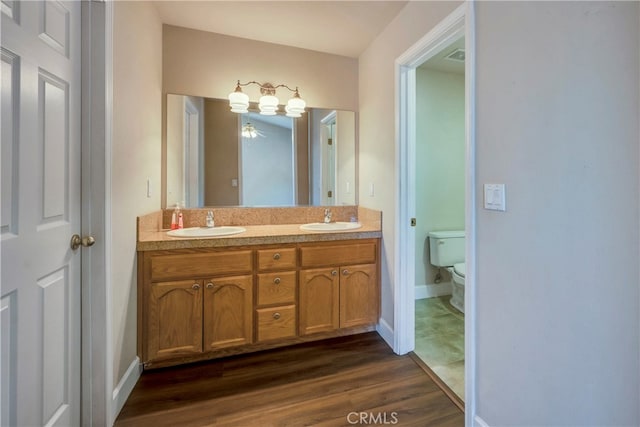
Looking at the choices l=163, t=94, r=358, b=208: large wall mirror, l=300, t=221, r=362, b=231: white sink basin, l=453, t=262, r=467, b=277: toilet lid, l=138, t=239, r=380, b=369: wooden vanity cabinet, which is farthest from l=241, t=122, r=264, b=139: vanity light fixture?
l=453, t=262, r=467, b=277: toilet lid

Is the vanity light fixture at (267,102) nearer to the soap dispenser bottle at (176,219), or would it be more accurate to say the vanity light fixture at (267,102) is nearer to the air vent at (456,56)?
the soap dispenser bottle at (176,219)

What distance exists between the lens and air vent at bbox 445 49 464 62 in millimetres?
2391

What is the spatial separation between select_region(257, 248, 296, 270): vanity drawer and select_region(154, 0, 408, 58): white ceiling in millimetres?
1619

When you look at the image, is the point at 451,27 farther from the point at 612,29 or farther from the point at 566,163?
the point at 566,163

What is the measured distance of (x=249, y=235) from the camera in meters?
1.90

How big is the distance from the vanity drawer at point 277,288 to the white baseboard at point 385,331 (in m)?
0.75

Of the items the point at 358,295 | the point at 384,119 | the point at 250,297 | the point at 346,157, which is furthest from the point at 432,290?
the point at 250,297

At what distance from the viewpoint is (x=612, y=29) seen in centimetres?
80

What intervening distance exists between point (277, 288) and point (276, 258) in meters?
0.21

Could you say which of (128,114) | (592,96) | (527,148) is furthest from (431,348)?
(128,114)

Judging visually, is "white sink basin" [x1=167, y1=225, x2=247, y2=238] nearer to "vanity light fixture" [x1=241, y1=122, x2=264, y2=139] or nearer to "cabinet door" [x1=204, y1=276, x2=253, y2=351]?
"cabinet door" [x1=204, y1=276, x2=253, y2=351]

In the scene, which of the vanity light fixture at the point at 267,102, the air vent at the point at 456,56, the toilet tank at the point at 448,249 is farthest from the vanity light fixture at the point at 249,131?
the toilet tank at the point at 448,249

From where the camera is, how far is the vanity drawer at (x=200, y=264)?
67.5 inches

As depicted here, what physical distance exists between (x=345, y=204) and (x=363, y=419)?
5.37ft
